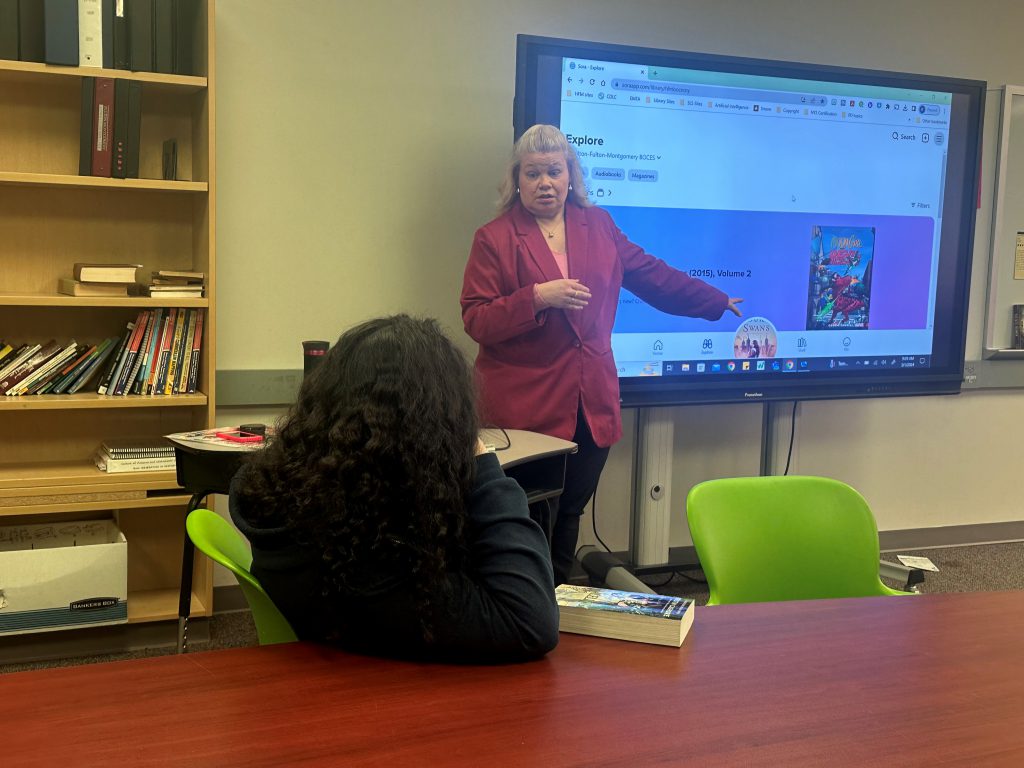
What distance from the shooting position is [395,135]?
3459 mm

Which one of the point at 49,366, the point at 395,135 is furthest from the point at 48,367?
the point at 395,135

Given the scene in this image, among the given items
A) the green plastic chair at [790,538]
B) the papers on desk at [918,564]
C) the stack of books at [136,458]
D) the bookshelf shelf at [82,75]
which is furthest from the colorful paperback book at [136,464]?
the papers on desk at [918,564]

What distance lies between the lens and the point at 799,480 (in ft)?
7.08

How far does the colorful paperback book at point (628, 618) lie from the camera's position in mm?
1386

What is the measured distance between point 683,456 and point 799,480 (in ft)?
6.17

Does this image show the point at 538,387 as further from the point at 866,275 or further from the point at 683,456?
the point at 866,275

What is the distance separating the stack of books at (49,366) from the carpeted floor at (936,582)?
827 mm

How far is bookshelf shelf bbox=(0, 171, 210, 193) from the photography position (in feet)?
9.13

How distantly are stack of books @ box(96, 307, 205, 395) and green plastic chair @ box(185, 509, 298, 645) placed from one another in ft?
4.97

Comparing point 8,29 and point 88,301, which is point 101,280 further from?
point 8,29

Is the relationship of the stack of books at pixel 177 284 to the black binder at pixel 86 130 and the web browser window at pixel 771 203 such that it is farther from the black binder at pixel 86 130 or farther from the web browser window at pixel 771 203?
the web browser window at pixel 771 203

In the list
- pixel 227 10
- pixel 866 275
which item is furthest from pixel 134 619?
pixel 866 275

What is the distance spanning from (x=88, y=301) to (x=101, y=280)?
0.07m

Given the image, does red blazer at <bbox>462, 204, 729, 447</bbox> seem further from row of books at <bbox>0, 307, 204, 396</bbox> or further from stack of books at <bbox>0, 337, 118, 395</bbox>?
stack of books at <bbox>0, 337, 118, 395</bbox>
